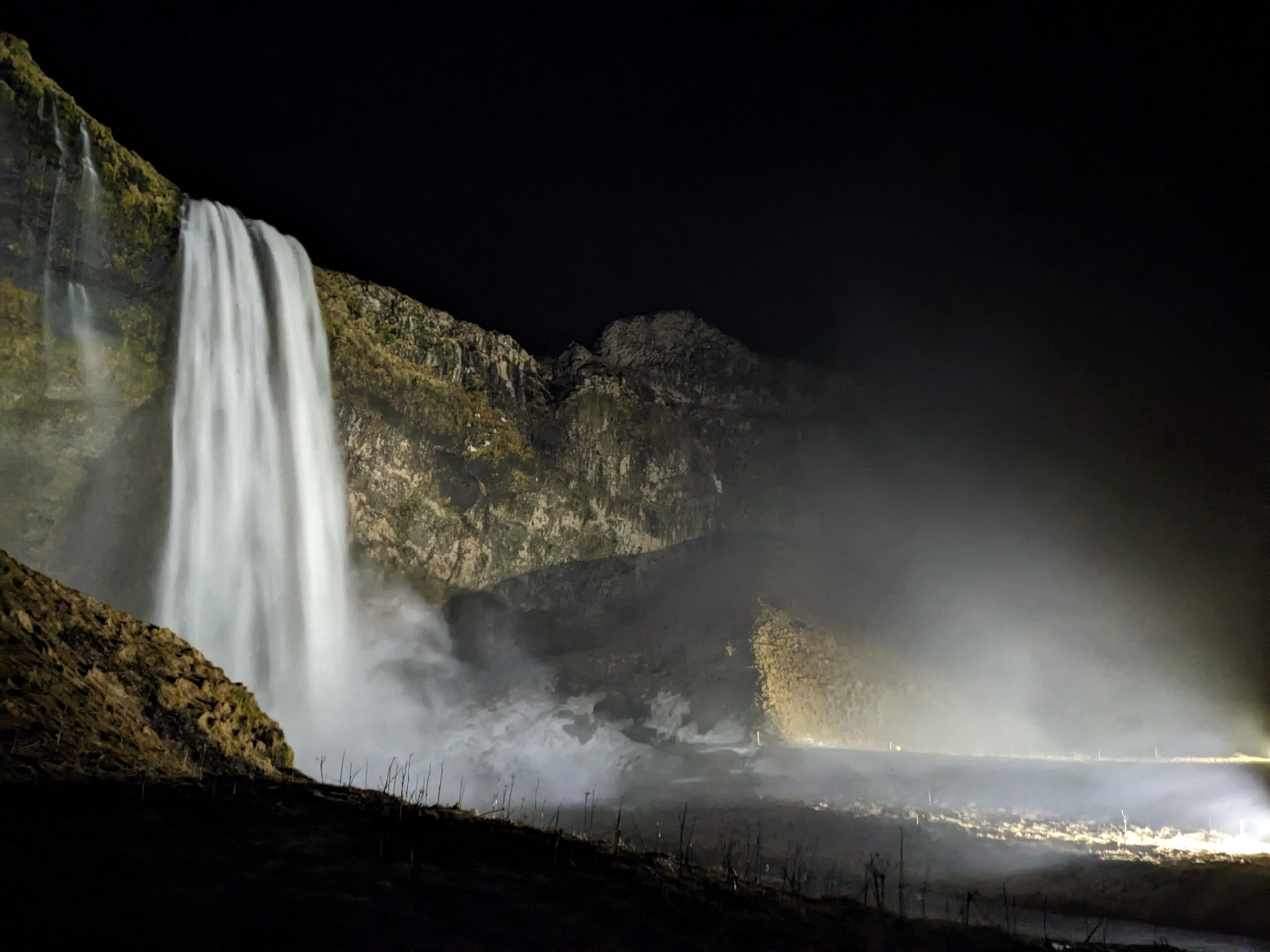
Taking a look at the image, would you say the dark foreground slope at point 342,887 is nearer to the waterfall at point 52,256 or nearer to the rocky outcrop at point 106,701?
the rocky outcrop at point 106,701

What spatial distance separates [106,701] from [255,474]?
87.0 ft

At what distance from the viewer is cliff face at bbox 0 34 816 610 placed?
106ft

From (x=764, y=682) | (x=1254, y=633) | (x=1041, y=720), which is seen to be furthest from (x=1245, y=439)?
(x=764, y=682)

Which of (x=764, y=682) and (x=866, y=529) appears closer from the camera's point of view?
(x=764, y=682)

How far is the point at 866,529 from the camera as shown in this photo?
66.1 m

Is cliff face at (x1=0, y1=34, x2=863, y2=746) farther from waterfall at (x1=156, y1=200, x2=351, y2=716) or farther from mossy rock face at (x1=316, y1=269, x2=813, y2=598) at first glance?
waterfall at (x1=156, y1=200, x2=351, y2=716)

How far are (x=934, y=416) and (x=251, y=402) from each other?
63.6 metres

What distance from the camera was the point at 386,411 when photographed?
48.8 m

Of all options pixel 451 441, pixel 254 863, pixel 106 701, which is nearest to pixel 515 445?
pixel 451 441

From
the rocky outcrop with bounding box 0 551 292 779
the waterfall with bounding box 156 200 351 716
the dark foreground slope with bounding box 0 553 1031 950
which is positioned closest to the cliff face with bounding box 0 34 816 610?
the waterfall with bounding box 156 200 351 716

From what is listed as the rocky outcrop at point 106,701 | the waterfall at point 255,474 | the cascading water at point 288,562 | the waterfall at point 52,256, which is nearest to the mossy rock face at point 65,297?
the waterfall at point 52,256

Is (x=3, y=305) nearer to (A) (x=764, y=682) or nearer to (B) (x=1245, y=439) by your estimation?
(A) (x=764, y=682)

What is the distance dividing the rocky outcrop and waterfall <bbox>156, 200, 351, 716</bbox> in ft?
63.5

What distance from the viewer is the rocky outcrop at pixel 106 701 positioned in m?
12.4
